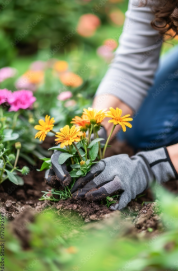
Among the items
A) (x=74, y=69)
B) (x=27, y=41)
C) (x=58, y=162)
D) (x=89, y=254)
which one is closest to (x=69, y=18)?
(x=27, y=41)

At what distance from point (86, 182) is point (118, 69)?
0.73 m

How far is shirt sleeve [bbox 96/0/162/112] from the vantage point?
1.38m

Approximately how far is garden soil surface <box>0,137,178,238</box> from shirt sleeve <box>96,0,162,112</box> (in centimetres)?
50

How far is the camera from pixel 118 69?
1.47 meters

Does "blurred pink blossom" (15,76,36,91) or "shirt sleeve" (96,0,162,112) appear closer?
"shirt sleeve" (96,0,162,112)

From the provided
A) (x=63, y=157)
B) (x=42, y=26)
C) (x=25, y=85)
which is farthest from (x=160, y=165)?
(x=42, y=26)

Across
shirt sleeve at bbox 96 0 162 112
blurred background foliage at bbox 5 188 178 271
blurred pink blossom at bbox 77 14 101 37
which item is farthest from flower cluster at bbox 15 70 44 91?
blurred pink blossom at bbox 77 14 101 37

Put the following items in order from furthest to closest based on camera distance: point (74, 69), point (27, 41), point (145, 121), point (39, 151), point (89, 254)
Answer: point (27, 41) < point (74, 69) < point (145, 121) < point (39, 151) < point (89, 254)

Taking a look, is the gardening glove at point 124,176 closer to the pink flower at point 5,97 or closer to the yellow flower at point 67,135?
the yellow flower at point 67,135

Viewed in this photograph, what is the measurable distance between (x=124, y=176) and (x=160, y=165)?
7.4 inches

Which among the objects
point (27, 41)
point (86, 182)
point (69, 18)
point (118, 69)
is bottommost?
point (27, 41)

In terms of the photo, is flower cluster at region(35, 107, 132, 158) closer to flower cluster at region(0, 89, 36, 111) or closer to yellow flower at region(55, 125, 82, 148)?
yellow flower at region(55, 125, 82, 148)

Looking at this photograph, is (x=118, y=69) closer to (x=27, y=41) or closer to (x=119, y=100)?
(x=119, y=100)

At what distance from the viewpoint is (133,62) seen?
1454 mm
